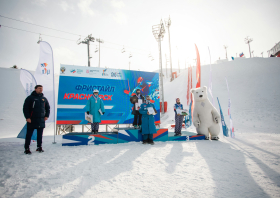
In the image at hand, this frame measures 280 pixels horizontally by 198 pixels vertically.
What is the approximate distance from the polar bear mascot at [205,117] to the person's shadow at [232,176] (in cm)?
163

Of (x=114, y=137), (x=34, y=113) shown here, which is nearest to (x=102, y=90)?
(x=114, y=137)

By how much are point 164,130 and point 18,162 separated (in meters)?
3.91

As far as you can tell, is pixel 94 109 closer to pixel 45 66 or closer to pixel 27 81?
pixel 45 66

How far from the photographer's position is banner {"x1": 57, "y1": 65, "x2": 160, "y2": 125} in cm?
653

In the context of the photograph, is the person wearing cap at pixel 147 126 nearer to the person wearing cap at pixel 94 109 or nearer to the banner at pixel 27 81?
the person wearing cap at pixel 94 109

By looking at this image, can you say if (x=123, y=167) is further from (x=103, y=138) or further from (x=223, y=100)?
(x=223, y=100)

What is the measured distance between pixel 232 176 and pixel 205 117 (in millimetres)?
2814

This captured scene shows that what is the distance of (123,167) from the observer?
2488 millimetres

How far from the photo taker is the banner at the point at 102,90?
21.4 ft

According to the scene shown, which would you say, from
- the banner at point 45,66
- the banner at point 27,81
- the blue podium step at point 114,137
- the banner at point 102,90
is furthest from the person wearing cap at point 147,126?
the banner at point 27,81

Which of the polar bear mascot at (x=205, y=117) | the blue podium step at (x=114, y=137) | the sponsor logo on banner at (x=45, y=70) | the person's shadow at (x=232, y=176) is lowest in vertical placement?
the person's shadow at (x=232, y=176)

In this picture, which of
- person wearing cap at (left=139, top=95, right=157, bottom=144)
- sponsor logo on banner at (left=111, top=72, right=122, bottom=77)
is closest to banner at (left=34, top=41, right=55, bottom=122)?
sponsor logo on banner at (left=111, top=72, right=122, bottom=77)

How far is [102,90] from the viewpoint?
7.11 meters

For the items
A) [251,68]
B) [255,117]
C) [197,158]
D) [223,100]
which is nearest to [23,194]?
[197,158]
